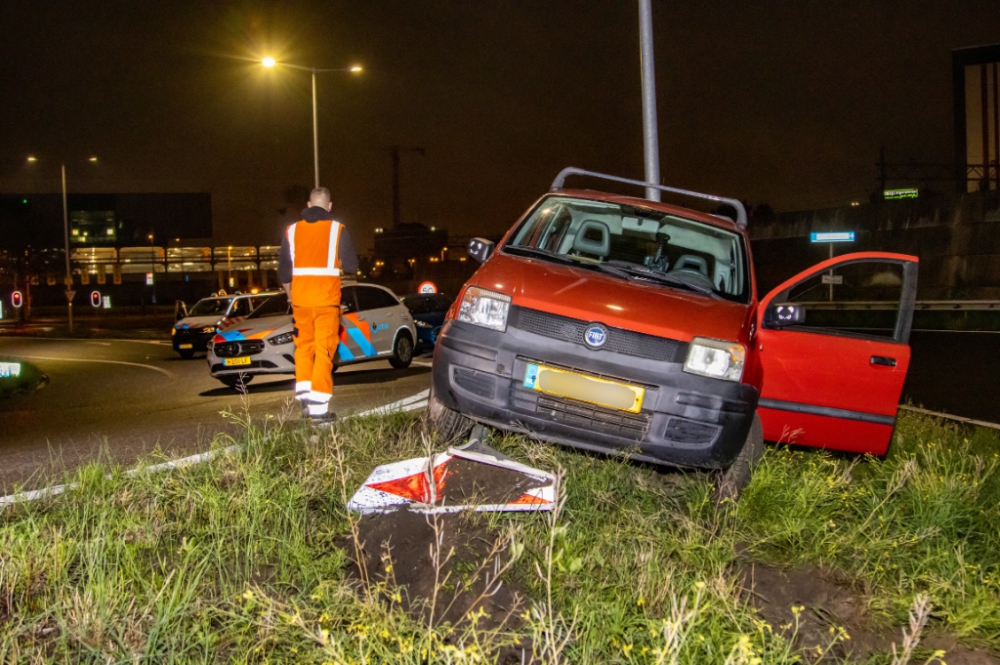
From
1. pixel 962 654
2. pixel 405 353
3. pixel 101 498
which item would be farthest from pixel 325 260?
pixel 405 353

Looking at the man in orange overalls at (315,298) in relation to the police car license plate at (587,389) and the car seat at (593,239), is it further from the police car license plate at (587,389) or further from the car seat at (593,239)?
the police car license plate at (587,389)

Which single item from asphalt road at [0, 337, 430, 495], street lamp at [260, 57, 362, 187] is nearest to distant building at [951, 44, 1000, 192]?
street lamp at [260, 57, 362, 187]

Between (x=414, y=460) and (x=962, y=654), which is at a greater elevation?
(x=414, y=460)

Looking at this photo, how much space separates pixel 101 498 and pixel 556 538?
2265 mm

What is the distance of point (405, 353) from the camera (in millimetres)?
16078

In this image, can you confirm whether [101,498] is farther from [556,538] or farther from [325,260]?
[325,260]

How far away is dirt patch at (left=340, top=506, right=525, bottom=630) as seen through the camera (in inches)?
143

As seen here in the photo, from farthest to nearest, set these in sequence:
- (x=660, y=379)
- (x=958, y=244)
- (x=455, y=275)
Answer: (x=455, y=275), (x=958, y=244), (x=660, y=379)

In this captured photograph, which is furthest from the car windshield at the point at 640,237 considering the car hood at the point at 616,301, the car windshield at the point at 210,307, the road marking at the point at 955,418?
the car windshield at the point at 210,307

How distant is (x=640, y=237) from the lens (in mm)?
7391

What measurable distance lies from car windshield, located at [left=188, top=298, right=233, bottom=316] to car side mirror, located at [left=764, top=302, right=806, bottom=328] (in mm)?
20775

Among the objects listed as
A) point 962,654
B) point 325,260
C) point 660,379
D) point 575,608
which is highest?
point 325,260

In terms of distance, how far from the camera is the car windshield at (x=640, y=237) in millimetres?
6969

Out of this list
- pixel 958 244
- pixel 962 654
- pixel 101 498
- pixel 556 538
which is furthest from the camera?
pixel 958 244
